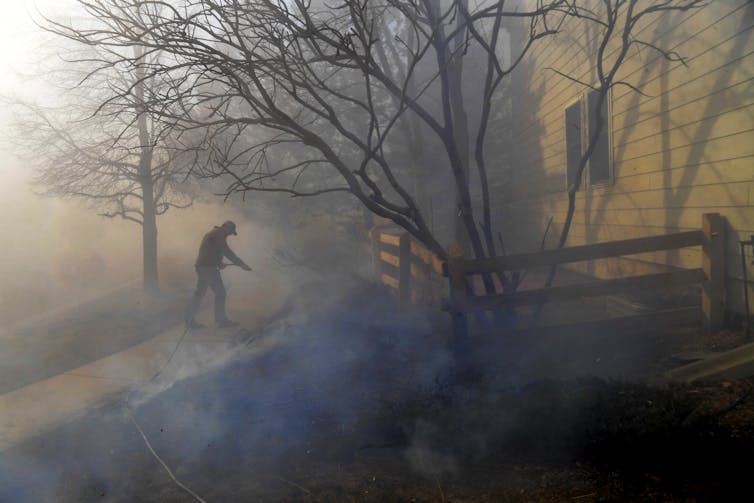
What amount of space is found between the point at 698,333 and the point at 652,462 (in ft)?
8.64

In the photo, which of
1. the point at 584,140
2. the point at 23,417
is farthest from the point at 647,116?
the point at 23,417

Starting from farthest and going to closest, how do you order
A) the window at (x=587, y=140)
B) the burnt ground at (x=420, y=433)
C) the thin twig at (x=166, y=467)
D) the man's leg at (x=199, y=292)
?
the man's leg at (x=199, y=292) → the window at (x=587, y=140) → the thin twig at (x=166, y=467) → the burnt ground at (x=420, y=433)

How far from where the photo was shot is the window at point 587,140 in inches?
320

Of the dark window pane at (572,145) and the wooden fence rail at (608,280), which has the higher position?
the dark window pane at (572,145)

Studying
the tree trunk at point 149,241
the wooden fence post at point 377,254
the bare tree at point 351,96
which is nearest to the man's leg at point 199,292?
the bare tree at point 351,96

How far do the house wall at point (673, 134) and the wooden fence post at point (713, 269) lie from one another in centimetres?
10

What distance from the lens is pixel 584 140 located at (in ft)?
27.7

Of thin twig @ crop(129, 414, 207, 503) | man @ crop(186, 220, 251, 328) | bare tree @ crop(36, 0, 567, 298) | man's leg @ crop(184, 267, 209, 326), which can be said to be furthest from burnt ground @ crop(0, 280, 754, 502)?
man @ crop(186, 220, 251, 328)

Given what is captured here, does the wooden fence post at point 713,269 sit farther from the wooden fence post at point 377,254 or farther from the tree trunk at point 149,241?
the tree trunk at point 149,241

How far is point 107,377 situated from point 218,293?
2.78m

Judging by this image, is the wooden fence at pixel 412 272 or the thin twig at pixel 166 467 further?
the wooden fence at pixel 412 272

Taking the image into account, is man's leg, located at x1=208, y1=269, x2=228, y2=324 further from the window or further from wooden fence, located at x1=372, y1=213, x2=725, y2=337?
the window

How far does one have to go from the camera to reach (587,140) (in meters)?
8.38

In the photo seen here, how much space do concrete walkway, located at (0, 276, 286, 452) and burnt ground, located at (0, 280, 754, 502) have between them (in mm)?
395
